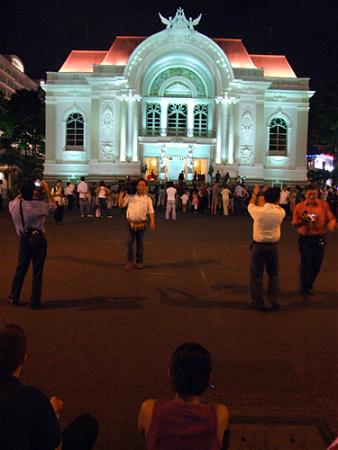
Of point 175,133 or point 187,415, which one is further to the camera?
point 175,133

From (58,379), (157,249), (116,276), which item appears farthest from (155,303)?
(157,249)

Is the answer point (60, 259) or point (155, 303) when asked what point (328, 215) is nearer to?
point (155, 303)

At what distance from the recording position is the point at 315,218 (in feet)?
32.8

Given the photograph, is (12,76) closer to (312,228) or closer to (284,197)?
(284,197)

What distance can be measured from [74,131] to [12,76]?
70.5m

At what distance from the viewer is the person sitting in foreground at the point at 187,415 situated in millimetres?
3084

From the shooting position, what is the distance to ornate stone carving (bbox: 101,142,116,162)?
48.7 m

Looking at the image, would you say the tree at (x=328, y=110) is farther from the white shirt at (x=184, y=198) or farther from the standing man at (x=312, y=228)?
the standing man at (x=312, y=228)

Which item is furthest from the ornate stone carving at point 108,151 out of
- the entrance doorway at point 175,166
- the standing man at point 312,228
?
the standing man at point 312,228

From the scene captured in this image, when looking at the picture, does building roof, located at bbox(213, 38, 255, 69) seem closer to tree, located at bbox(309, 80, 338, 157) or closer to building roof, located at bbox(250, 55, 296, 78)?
building roof, located at bbox(250, 55, 296, 78)

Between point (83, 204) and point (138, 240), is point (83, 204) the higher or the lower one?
the lower one

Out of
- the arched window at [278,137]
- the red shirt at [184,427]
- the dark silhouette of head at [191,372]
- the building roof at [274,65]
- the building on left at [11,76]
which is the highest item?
the building on left at [11,76]

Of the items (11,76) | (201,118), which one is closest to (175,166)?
(201,118)

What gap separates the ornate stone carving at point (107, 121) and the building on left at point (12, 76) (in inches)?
2240
